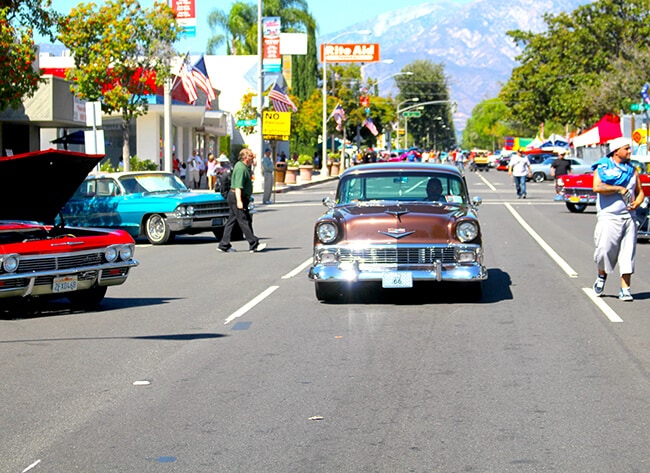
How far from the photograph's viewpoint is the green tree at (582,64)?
68562 millimetres

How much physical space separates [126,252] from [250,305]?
154cm

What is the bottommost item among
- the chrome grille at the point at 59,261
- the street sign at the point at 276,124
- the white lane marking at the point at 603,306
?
the white lane marking at the point at 603,306

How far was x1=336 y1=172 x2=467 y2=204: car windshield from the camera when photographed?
13.3 meters

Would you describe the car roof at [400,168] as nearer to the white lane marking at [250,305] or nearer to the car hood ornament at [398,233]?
the car hood ornament at [398,233]

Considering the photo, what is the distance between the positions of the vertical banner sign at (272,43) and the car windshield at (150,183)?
28.4 meters

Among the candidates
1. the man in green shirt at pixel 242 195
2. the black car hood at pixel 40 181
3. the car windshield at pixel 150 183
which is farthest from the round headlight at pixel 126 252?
the car windshield at pixel 150 183

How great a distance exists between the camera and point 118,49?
100 feet

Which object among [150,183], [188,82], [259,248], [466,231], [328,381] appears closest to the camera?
[328,381]

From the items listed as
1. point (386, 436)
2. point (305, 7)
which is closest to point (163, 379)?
point (386, 436)

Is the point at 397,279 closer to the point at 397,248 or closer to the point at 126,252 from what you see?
the point at 397,248

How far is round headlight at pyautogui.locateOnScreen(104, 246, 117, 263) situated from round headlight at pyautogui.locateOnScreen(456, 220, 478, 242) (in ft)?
12.6

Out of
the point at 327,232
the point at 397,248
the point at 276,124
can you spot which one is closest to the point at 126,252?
the point at 327,232

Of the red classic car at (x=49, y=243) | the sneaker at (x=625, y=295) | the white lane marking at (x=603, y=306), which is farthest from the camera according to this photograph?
the sneaker at (x=625, y=295)

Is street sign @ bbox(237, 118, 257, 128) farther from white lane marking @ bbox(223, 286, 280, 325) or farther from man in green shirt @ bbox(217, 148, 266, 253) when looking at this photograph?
white lane marking @ bbox(223, 286, 280, 325)
